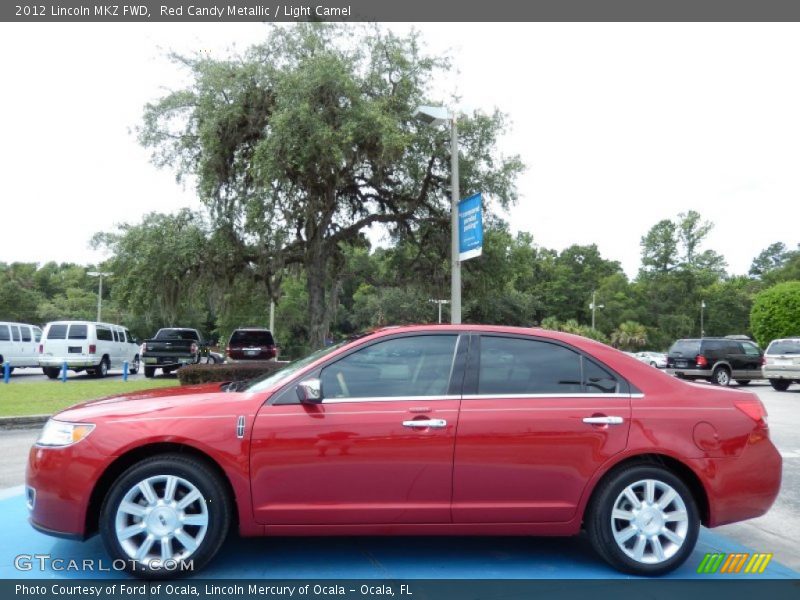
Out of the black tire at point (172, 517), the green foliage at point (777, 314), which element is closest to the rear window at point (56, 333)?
the black tire at point (172, 517)

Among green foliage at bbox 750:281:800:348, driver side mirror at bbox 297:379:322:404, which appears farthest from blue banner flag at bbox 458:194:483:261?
green foliage at bbox 750:281:800:348

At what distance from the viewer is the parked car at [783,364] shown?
20250 millimetres

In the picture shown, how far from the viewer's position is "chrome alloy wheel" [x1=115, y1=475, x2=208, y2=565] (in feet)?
13.0

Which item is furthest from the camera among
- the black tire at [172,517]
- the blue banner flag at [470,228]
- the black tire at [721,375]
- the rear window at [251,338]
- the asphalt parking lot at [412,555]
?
the rear window at [251,338]

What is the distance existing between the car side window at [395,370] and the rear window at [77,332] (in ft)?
68.4

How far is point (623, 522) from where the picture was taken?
14.0 feet

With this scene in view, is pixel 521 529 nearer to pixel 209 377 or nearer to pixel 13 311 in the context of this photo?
pixel 209 377

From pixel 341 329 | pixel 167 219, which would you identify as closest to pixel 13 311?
pixel 341 329

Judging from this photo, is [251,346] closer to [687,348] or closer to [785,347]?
[687,348]

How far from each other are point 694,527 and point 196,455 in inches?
127

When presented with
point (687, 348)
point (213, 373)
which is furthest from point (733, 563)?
point (687, 348)

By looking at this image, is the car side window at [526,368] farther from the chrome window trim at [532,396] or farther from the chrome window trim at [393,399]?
the chrome window trim at [393,399]

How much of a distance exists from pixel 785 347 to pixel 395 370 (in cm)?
2063

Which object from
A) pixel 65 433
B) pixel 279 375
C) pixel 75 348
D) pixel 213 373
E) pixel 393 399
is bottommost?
pixel 213 373
